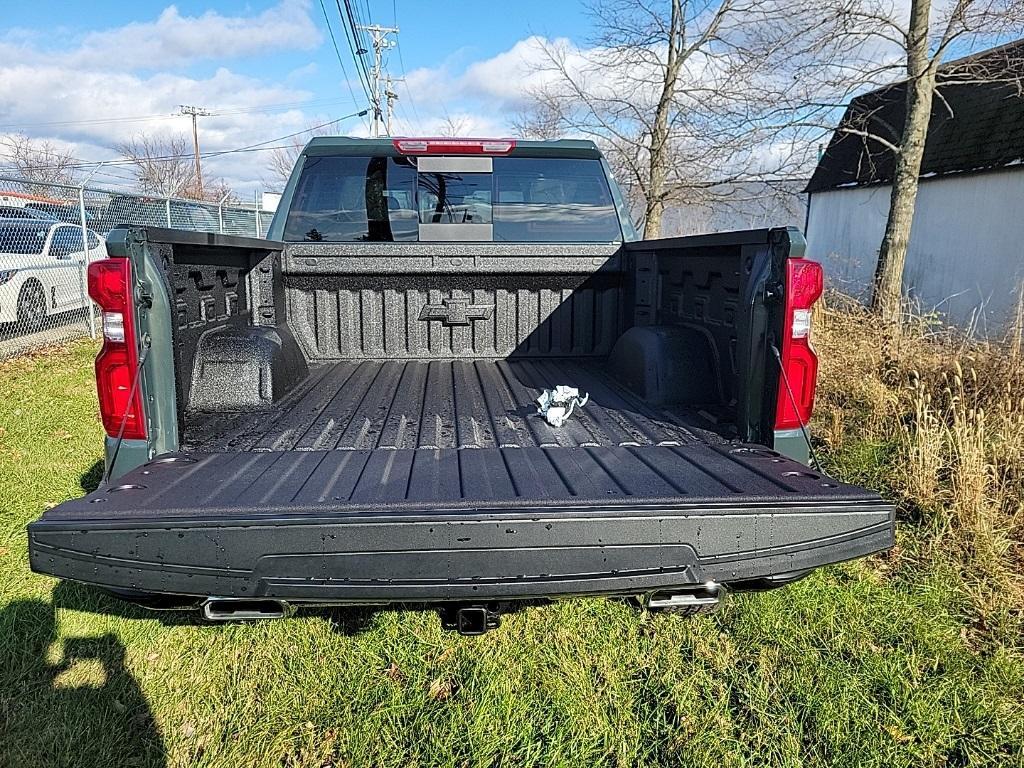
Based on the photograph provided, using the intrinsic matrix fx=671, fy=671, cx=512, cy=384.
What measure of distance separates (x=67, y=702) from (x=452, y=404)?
1901 mm

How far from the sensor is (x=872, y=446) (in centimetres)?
477

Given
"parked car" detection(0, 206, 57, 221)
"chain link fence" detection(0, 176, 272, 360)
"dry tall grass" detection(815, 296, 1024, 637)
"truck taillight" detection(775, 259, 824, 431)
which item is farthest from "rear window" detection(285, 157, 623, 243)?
"parked car" detection(0, 206, 57, 221)

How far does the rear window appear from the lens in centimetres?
414

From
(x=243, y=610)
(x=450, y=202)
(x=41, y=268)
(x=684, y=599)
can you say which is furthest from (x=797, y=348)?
(x=41, y=268)

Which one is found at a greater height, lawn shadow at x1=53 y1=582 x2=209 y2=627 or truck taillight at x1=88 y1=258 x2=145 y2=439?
truck taillight at x1=88 y1=258 x2=145 y2=439

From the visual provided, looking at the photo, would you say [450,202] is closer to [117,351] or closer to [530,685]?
[117,351]

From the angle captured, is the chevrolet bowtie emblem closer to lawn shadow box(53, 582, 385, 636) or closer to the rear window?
the rear window

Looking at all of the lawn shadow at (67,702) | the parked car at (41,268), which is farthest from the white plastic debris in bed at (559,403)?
the parked car at (41,268)

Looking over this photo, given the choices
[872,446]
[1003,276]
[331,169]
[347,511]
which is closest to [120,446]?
[347,511]

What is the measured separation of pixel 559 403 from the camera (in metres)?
2.93

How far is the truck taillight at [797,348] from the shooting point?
89.2 inches

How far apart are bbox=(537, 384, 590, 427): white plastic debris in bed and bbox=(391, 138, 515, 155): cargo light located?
179cm

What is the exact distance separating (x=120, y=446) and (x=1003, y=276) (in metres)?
15.1

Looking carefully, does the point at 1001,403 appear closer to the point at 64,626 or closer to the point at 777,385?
the point at 777,385
